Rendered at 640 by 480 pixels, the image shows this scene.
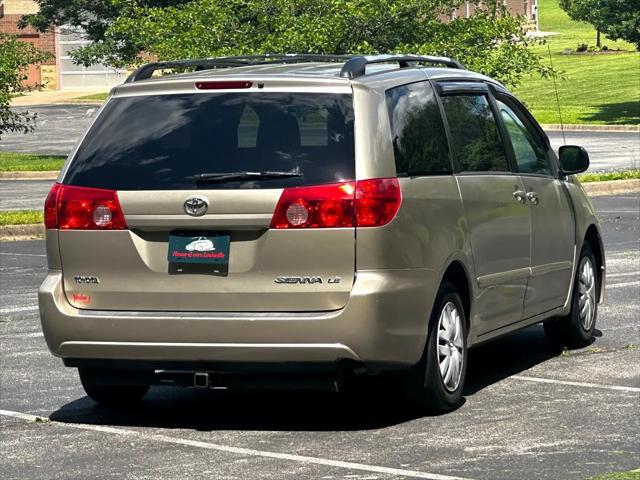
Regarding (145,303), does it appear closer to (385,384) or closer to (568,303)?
(385,384)

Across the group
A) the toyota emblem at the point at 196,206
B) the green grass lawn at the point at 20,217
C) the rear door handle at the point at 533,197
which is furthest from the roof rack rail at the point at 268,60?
the green grass lawn at the point at 20,217

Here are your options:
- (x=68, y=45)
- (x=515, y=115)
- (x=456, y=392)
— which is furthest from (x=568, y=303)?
(x=68, y=45)

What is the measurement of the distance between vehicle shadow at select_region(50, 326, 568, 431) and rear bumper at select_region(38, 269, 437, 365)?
0.48m

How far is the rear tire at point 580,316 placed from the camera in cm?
1034

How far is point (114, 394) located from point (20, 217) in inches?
489

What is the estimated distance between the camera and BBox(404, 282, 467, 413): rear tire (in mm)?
8023

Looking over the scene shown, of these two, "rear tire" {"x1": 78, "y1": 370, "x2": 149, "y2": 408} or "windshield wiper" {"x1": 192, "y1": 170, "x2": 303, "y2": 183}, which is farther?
"rear tire" {"x1": 78, "y1": 370, "x2": 149, "y2": 408}

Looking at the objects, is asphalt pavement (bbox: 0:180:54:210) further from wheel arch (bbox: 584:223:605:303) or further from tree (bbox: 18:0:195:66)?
tree (bbox: 18:0:195:66)

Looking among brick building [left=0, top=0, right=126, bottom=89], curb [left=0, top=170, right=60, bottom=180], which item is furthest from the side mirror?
brick building [left=0, top=0, right=126, bottom=89]

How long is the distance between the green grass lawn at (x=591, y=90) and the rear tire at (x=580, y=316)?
30021 millimetres

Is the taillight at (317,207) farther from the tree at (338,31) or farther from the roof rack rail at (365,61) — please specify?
the tree at (338,31)

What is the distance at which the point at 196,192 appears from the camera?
7676 millimetres

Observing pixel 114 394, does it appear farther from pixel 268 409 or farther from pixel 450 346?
pixel 450 346

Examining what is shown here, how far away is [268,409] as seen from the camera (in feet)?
28.1
